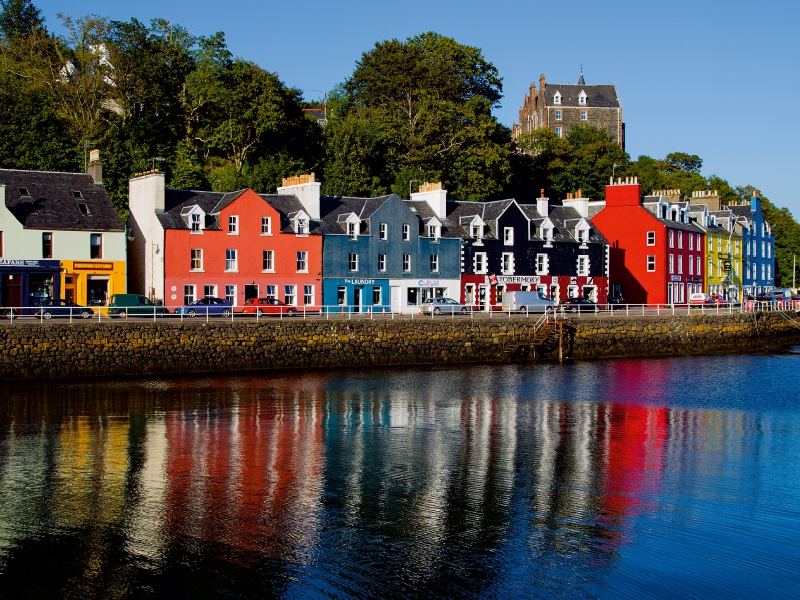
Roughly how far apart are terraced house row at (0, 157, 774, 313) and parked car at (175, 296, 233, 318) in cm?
283

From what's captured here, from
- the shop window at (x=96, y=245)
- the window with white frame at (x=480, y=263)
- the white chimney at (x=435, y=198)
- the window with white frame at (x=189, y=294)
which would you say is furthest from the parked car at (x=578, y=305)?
the shop window at (x=96, y=245)

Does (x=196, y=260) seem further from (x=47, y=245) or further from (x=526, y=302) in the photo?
(x=526, y=302)

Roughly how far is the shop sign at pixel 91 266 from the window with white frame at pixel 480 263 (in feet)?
82.1

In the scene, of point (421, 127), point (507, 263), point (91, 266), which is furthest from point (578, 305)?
point (91, 266)

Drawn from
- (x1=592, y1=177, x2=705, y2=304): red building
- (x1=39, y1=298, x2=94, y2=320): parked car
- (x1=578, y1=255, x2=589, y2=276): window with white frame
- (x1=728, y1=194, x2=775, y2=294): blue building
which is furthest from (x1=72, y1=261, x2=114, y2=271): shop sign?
(x1=728, y1=194, x2=775, y2=294): blue building

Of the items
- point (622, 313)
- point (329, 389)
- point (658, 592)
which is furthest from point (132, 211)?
point (658, 592)

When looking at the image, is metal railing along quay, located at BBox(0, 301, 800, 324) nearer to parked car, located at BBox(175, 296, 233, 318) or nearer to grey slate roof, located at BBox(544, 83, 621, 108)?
parked car, located at BBox(175, 296, 233, 318)

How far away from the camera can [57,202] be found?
161 ft

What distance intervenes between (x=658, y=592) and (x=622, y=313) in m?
43.7

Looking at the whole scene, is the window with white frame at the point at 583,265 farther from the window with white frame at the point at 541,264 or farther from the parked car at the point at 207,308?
the parked car at the point at 207,308

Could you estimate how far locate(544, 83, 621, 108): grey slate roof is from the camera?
13912 centimetres

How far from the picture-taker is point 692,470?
22.4 meters

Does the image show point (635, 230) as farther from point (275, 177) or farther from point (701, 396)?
point (701, 396)

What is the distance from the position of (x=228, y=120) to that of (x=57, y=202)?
861 inches
